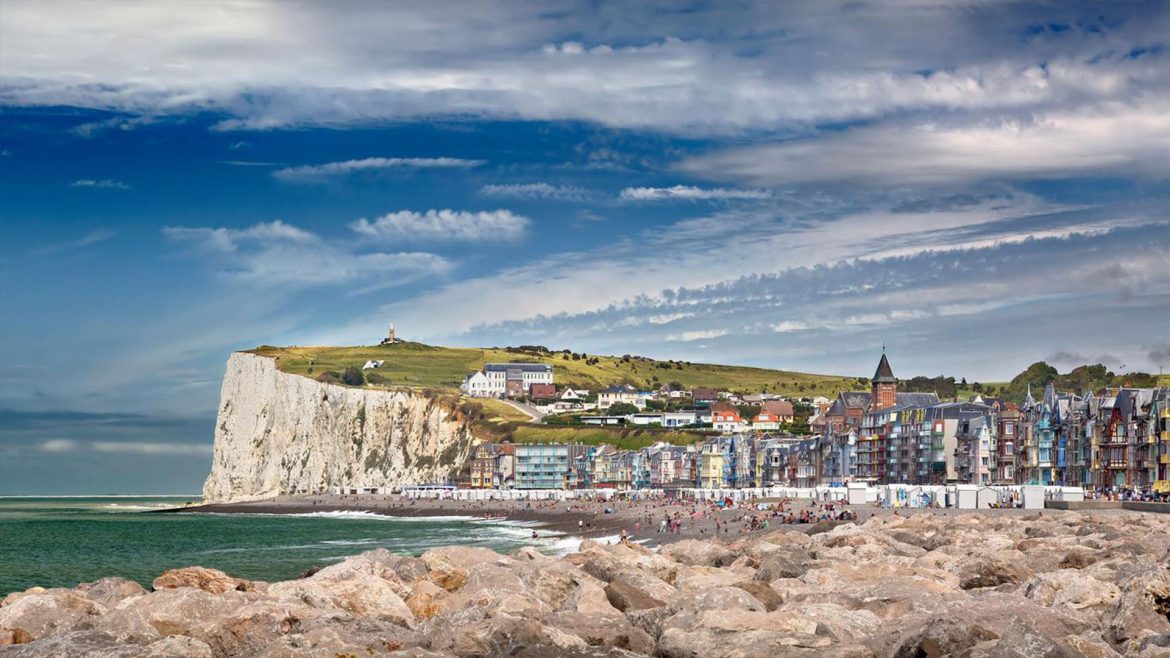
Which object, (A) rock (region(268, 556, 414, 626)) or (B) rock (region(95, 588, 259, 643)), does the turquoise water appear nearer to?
(A) rock (region(268, 556, 414, 626))

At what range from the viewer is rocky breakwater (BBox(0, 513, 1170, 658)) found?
15.7 m

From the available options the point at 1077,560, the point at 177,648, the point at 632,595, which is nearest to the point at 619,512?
the point at 1077,560

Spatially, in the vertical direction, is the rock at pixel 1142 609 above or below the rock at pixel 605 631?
above

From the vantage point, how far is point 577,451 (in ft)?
641

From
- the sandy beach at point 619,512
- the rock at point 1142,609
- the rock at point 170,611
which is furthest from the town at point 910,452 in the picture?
the rock at point 170,611

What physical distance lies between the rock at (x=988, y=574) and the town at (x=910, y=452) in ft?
206

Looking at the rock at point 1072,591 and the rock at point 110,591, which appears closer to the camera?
the rock at point 1072,591

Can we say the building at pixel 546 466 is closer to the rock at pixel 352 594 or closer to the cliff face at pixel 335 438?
the cliff face at pixel 335 438

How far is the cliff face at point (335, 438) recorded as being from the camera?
191625 mm

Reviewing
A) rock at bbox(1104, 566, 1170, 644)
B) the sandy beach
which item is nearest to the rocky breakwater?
rock at bbox(1104, 566, 1170, 644)

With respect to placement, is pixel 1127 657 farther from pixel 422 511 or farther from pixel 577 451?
pixel 577 451

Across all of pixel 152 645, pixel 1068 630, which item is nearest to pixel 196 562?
pixel 152 645

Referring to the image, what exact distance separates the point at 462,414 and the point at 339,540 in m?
121

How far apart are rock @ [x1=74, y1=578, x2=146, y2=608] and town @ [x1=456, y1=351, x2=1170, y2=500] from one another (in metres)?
72.5
